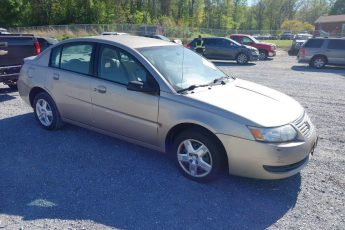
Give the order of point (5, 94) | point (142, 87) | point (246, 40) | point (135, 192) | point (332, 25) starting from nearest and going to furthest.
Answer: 1. point (135, 192)
2. point (142, 87)
3. point (5, 94)
4. point (246, 40)
5. point (332, 25)

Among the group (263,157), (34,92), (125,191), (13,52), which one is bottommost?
(125,191)

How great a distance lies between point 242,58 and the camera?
18.4 metres

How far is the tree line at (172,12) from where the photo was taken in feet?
146

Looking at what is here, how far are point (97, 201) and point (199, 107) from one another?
153 centimetres

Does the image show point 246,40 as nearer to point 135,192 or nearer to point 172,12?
point 135,192

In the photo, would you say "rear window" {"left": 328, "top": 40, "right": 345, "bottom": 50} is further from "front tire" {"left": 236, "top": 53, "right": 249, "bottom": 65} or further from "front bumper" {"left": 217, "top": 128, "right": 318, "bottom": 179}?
"front bumper" {"left": 217, "top": 128, "right": 318, "bottom": 179}

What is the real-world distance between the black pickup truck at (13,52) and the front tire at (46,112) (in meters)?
2.71

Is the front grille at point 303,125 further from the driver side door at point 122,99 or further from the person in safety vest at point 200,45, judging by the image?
the person in safety vest at point 200,45

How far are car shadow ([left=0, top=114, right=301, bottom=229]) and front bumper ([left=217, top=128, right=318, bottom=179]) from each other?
0.31 metres

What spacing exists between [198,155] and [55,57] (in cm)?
296

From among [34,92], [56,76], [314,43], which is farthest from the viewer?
[314,43]

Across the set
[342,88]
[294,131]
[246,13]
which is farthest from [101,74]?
[246,13]

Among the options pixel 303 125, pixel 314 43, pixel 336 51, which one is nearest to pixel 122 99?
pixel 303 125

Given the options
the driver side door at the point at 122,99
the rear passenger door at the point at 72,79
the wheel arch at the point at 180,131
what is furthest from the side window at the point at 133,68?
the wheel arch at the point at 180,131
